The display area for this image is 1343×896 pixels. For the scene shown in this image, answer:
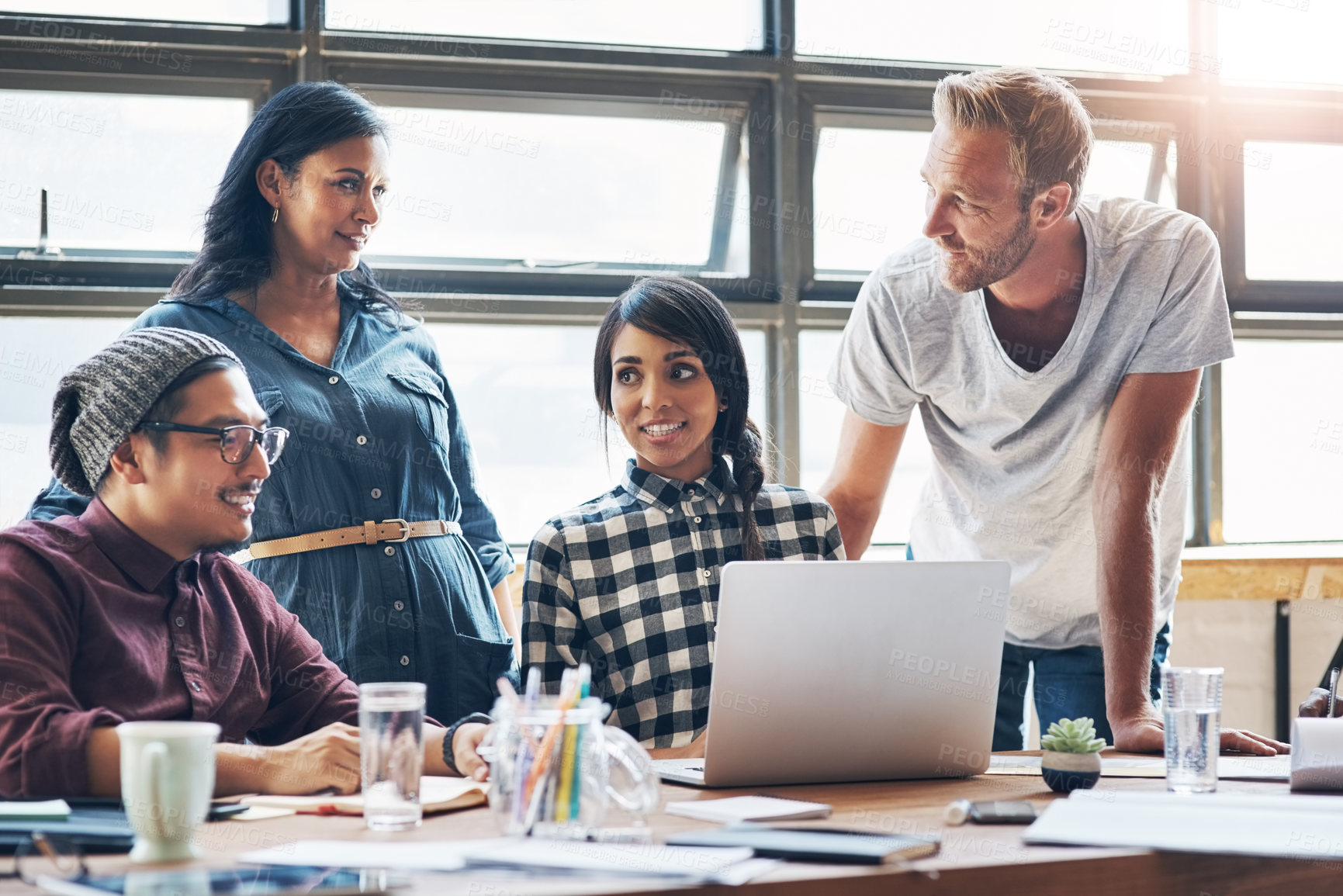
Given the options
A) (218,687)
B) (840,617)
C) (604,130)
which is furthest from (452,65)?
(840,617)

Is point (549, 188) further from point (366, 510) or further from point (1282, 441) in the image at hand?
point (1282, 441)

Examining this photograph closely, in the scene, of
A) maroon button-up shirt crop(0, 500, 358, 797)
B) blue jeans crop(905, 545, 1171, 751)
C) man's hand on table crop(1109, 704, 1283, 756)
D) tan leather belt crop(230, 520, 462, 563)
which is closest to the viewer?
maroon button-up shirt crop(0, 500, 358, 797)

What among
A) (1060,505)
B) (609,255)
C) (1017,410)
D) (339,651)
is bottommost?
(339,651)

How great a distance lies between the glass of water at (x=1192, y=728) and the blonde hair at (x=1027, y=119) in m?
0.94

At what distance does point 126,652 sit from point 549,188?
1949 mm

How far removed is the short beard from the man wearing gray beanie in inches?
42.0

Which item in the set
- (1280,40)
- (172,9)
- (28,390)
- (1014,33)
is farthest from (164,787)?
(1280,40)

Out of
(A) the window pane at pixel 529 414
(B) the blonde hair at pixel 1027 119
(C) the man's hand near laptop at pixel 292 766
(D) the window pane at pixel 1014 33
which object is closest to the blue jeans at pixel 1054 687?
(B) the blonde hair at pixel 1027 119

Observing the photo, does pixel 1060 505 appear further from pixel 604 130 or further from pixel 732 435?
pixel 604 130

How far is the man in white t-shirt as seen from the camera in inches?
77.2

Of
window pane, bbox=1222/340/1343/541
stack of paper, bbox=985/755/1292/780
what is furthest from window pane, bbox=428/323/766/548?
stack of paper, bbox=985/755/1292/780

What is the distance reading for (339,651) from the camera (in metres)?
1.91

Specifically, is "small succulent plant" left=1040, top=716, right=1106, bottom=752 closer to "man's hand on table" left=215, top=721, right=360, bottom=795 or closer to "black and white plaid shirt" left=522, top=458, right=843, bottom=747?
"black and white plaid shirt" left=522, top=458, right=843, bottom=747

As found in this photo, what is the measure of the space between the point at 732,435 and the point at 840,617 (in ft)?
2.46
